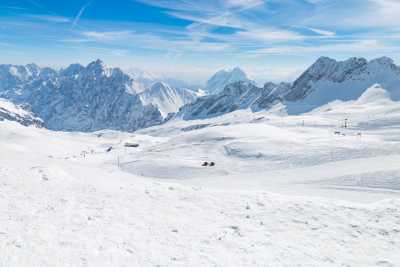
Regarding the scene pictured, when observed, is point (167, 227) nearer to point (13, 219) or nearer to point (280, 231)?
point (280, 231)

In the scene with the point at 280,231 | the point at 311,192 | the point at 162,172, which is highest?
the point at 280,231

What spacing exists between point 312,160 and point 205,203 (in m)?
34.5

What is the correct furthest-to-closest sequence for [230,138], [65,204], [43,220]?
[230,138] → [65,204] → [43,220]

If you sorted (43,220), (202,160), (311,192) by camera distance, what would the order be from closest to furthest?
(43,220) → (311,192) → (202,160)

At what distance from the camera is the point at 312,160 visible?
5022 centimetres

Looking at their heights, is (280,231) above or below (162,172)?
above

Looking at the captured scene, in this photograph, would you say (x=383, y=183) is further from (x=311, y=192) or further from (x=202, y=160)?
(x=202, y=160)

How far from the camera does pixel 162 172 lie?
55.4 meters

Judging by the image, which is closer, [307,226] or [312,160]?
[307,226]

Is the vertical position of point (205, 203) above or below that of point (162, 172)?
above

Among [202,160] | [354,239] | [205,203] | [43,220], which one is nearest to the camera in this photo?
[354,239]

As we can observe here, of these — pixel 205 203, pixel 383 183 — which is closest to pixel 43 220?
pixel 205 203

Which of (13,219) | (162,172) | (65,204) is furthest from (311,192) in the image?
(162,172)

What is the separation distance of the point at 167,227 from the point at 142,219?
1.60m
